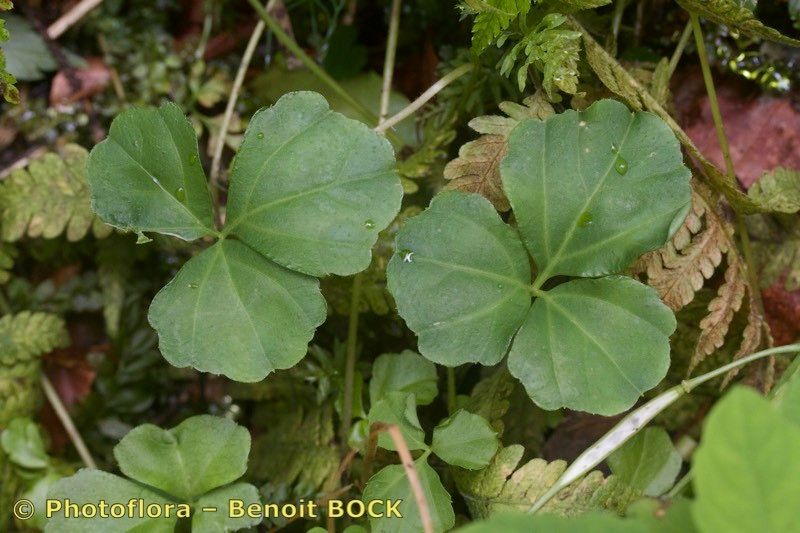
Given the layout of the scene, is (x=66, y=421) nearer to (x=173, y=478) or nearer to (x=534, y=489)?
(x=173, y=478)

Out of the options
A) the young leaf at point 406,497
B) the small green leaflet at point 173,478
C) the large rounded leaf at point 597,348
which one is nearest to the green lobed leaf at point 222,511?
the small green leaflet at point 173,478

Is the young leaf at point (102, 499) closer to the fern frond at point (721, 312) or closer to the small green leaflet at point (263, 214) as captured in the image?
the small green leaflet at point (263, 214)

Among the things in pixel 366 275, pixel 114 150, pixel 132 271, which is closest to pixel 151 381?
pixel 132 271

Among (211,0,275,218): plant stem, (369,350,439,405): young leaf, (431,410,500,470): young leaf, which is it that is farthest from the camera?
(211,0,275,218): plant stem

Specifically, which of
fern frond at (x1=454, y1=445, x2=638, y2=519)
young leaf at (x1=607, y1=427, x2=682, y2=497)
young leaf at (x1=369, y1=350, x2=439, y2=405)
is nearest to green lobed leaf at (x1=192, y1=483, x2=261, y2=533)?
young leaf at (x1=369, y1=350, x2=439, y2=405)

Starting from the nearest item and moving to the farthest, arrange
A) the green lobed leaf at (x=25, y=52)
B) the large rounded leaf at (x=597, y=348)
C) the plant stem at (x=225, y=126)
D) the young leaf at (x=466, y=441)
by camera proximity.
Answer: the large rounded leaf at (x=597, y=348)
the young leaf at (x=466, y=441)
the plant stem at (x=225, y=126)
the green lobed leaf at (x=25, y=52)

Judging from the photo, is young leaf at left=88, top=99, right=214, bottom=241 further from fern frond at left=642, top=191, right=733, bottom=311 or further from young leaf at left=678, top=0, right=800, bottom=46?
young leaf at left=678, top=0, right=800, bottom=46
